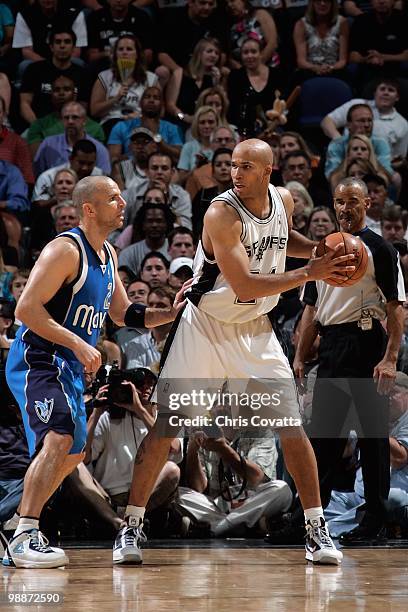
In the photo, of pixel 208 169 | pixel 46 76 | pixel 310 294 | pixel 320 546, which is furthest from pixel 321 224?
pixel 46 76

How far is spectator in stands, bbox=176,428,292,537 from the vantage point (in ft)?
20.1

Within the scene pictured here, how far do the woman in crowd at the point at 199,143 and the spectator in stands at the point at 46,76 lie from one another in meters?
1.38

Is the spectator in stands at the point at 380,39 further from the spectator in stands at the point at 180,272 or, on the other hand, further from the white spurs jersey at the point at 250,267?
the white spurs jersey at the point at 250,267

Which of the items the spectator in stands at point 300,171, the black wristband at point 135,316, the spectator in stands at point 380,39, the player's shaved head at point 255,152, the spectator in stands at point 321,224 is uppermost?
the spectator in stands at point 380,39

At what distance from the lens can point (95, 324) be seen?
5.02 meters

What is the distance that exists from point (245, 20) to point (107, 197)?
6.40m

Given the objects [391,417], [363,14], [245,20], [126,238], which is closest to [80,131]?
[126,238]

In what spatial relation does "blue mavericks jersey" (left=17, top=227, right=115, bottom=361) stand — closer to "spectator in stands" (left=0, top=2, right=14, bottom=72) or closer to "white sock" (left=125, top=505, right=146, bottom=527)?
"white sock" (left=125, top=505, right=146, bottom=527)

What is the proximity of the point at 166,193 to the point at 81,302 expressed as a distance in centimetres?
428

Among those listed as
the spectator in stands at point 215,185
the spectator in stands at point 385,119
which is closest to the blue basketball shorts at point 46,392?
the spectator in stands at point 215,185

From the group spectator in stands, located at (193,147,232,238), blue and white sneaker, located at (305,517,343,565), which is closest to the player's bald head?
blue and white sneaker, located at (305,517,343,565)

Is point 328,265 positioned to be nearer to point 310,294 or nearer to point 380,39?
point 310,294

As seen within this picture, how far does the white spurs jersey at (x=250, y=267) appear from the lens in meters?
5.07

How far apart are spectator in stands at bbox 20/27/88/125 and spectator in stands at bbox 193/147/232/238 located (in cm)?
206
